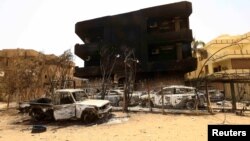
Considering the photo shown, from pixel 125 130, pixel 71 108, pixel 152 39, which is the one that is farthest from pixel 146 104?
pixel 152 39

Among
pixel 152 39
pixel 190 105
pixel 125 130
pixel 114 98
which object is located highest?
pixel 152 39

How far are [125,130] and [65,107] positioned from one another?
172 inches

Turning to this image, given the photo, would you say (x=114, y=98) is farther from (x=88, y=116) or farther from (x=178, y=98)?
(x=88, y=116)

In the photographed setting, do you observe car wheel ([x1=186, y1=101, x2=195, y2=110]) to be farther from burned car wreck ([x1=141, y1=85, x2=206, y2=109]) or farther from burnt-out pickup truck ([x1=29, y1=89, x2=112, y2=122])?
burnt-out pickup truck ([x1=29, y1=89, x2=112, y2=122])

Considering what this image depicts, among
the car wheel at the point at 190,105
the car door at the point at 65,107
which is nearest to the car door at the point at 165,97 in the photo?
the car wheel at the point at 190,105

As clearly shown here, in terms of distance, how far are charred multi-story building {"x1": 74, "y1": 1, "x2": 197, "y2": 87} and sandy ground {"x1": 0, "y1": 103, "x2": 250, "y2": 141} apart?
725 inches

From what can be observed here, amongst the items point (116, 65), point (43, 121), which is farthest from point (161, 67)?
point (43, 121)

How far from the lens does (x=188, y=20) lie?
34.0m

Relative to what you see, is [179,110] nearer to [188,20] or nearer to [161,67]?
[161,67]

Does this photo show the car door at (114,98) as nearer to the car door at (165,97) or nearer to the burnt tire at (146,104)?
the burnt tire at (146,104)

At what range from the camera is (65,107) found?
538 inches

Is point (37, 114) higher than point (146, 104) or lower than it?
lower

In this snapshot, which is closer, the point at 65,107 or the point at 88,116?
the point at 88,116

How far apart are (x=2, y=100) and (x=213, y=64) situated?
34.3 m
